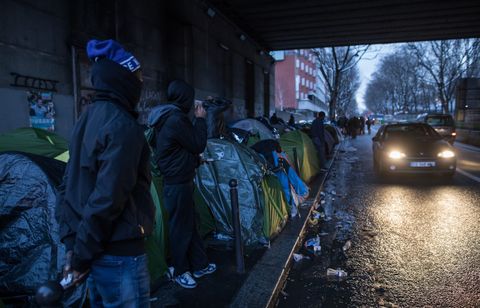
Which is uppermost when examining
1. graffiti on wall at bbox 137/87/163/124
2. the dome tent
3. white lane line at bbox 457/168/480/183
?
graffiti on wall at bbox 137/87/163/124

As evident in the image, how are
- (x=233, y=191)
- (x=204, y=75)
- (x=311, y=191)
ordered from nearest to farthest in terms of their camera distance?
(x=233, y=191) < (x=311, y=191) < (x=204, y=75)

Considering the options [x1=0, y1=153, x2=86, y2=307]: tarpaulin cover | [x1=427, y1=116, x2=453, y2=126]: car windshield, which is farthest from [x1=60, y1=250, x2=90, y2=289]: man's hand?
[x1=427, y1=116, x2=453, y2=126]: car windshield

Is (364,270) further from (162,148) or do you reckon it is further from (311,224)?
(162,148)

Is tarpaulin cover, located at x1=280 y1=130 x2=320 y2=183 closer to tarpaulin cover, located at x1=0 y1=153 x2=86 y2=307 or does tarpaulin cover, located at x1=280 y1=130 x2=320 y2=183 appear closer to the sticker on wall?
the sticker on wall

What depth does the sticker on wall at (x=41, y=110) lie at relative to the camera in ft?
20.2

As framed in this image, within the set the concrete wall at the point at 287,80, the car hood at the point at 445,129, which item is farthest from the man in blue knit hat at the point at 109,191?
the concrete wall at the point at 287,80

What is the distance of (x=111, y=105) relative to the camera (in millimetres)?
1752

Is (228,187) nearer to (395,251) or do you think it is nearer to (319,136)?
(395,251)

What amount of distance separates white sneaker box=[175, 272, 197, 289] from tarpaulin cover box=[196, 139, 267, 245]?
1.18m

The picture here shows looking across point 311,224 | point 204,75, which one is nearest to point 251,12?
point 204,75

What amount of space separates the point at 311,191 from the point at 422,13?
425 inches

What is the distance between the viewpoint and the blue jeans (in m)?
1.78

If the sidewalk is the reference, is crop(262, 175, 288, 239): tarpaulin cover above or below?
above

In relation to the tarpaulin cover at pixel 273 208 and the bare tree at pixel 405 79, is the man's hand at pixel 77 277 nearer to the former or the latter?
the tarpaulin cover at pixel 273 208
